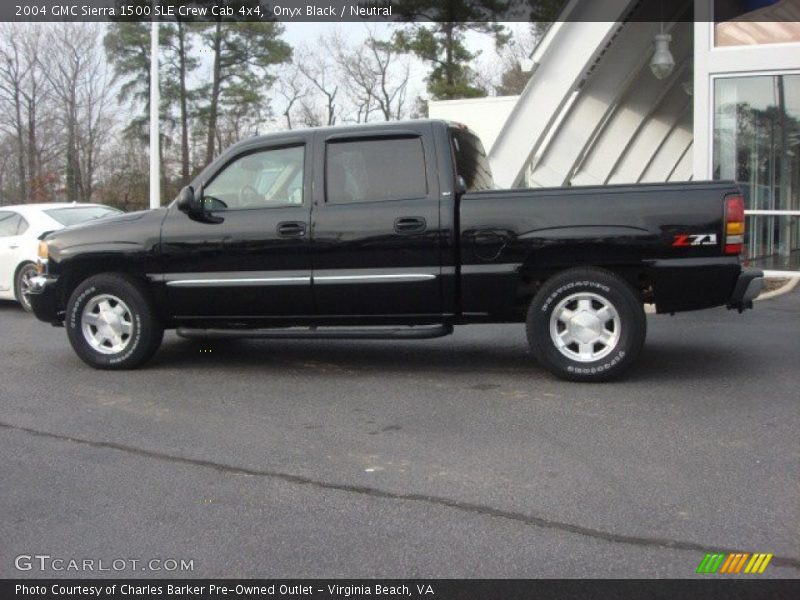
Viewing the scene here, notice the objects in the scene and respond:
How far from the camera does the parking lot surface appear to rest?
3699 millimetres

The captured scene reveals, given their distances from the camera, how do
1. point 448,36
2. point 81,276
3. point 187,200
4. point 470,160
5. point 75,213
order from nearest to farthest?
1. point 187,200
2. point 470,160
3. point 81,276
4. point 75,213
5. point 448,36

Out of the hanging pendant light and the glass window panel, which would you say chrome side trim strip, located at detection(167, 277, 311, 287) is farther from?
the hanging pendant light

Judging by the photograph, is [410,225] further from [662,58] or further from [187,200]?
[662,58]

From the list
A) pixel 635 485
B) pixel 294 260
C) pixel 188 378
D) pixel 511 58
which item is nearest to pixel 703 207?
pixel 635 485

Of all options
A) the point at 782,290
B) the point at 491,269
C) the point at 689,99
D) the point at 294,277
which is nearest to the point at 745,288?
the point at 491,269

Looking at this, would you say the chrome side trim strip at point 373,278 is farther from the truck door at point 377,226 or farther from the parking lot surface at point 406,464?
the parking lot surface at point 406,464

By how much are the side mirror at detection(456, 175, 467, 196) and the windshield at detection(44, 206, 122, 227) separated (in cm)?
631

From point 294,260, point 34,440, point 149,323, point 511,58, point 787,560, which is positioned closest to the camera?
point 787,560

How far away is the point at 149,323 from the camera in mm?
7270

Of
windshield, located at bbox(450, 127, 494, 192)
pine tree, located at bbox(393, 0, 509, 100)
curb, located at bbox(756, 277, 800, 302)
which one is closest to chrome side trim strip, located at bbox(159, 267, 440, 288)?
windshield, located at bbox(450, 127, 494, 192)

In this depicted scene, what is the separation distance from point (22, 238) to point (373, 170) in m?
6.50

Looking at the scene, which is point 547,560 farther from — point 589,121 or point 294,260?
point 589,121

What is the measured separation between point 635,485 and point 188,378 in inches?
160

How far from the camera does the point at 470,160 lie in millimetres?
7270
